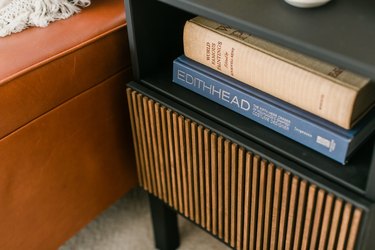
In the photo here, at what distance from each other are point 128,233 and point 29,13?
494 mm

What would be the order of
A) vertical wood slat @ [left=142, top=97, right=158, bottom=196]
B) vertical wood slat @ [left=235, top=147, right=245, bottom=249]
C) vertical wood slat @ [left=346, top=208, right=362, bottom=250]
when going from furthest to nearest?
vertical wood slat @ [left=142, top=97, right=158, bottom=196] → vertical wood slat @ [left=235, top=147, right=245, bottom=249] → vertical wood slat @ [left=346, top=208, right=362, bottom=250]

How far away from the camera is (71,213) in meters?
0.89

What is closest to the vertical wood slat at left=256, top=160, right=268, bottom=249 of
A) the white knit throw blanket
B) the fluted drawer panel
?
the fluted drawer panel

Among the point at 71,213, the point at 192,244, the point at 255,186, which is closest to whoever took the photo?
the point at 255,186

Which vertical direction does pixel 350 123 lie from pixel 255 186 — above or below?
above

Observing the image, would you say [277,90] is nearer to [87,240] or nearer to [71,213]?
[71,213]

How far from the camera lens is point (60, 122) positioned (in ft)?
2.57

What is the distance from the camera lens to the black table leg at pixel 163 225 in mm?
924

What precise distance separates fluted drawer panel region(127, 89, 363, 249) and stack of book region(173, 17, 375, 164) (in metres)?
0.06

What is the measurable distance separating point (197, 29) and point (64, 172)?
1.13ft

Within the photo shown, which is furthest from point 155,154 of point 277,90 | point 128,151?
point 277,90

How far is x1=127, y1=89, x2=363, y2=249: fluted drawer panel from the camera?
603 millimetres

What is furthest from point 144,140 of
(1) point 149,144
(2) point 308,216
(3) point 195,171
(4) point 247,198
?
(2) point 308,216

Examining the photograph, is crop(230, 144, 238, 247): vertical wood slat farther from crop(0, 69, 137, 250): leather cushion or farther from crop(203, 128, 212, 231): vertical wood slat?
crop(0, 69, 137, 250): leather cushion
